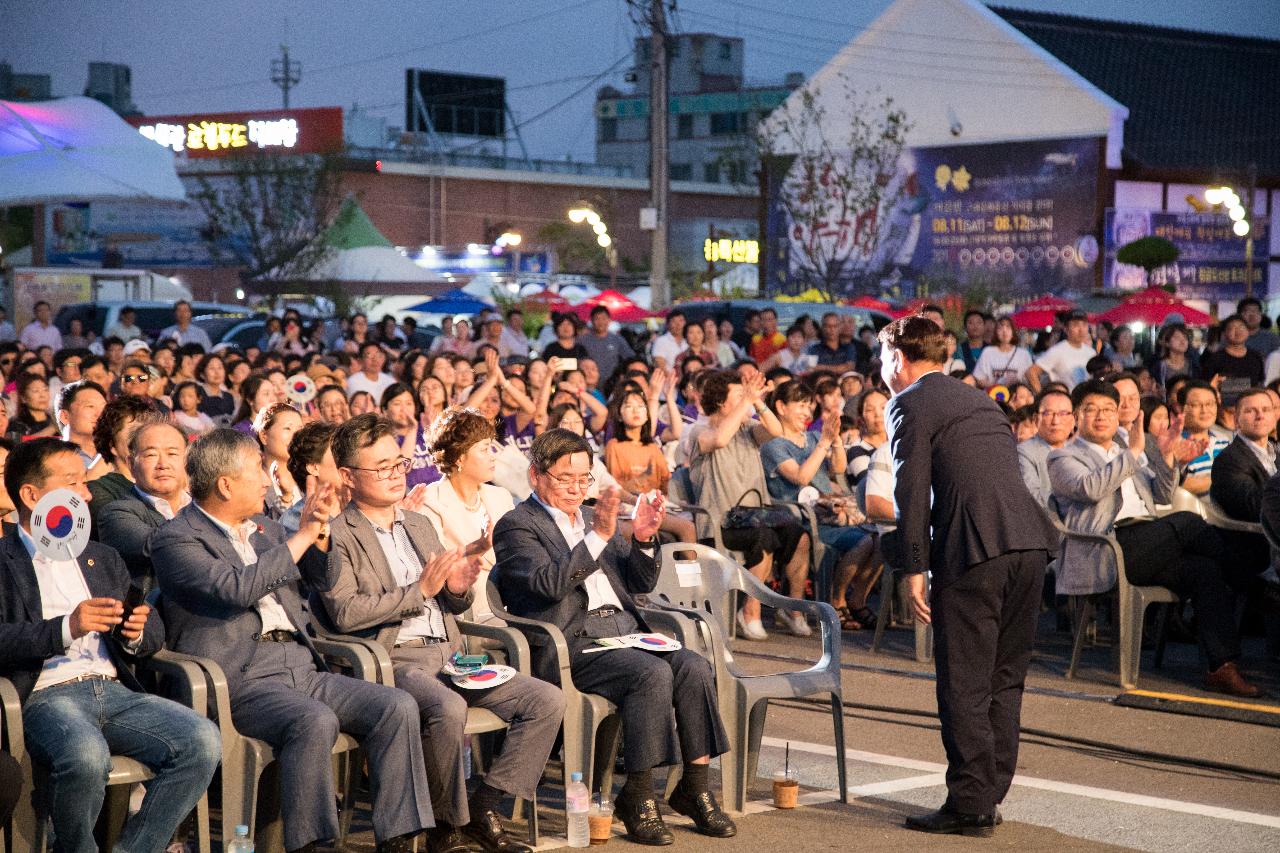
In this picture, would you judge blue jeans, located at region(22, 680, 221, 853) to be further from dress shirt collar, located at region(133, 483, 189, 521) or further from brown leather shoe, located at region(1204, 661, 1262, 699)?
brown leather shoe, located at region(1204, 661, 1262, 699)

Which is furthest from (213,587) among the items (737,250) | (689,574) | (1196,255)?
(737,250)

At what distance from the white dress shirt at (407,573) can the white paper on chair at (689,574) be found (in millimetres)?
1431

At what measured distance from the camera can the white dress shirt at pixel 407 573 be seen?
626 centimetres

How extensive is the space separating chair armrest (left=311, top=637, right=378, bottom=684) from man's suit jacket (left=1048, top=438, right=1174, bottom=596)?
465cm

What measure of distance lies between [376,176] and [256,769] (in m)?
52.8

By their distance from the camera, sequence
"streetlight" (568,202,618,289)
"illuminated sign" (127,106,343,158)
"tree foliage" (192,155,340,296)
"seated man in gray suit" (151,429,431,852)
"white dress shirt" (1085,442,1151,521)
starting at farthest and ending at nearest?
1. "illuminated sign" (127,106,343,158)
2. "streetlight" (568,202,618,289)
3. "tree foliage" (192,155,340,296)
4. "white dress shirt" (1085,442,1151,521)
5. "seated man in gray suit" (151,429,431,852)

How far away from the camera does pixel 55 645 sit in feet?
17.1

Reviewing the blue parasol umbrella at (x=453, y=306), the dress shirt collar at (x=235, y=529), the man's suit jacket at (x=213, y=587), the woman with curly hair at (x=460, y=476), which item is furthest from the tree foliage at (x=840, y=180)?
the man's suit jacket at (x=213, y=587)

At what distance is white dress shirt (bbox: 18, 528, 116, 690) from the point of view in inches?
213

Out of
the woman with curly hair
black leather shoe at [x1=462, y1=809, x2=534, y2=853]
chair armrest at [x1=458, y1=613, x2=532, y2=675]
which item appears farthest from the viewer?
the woman with curly hair

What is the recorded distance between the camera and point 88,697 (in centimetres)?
537

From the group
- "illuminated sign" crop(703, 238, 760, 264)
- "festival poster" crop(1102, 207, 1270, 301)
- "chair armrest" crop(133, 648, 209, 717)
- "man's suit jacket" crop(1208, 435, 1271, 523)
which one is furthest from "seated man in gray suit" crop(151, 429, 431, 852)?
"illuminated sign" crop(703, 238, 760, 264)

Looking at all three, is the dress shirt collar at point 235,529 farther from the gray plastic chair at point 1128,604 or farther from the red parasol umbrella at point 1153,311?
the red parasol umbrella at point 1153,311

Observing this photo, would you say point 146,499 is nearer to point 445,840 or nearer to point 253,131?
point 445,840
